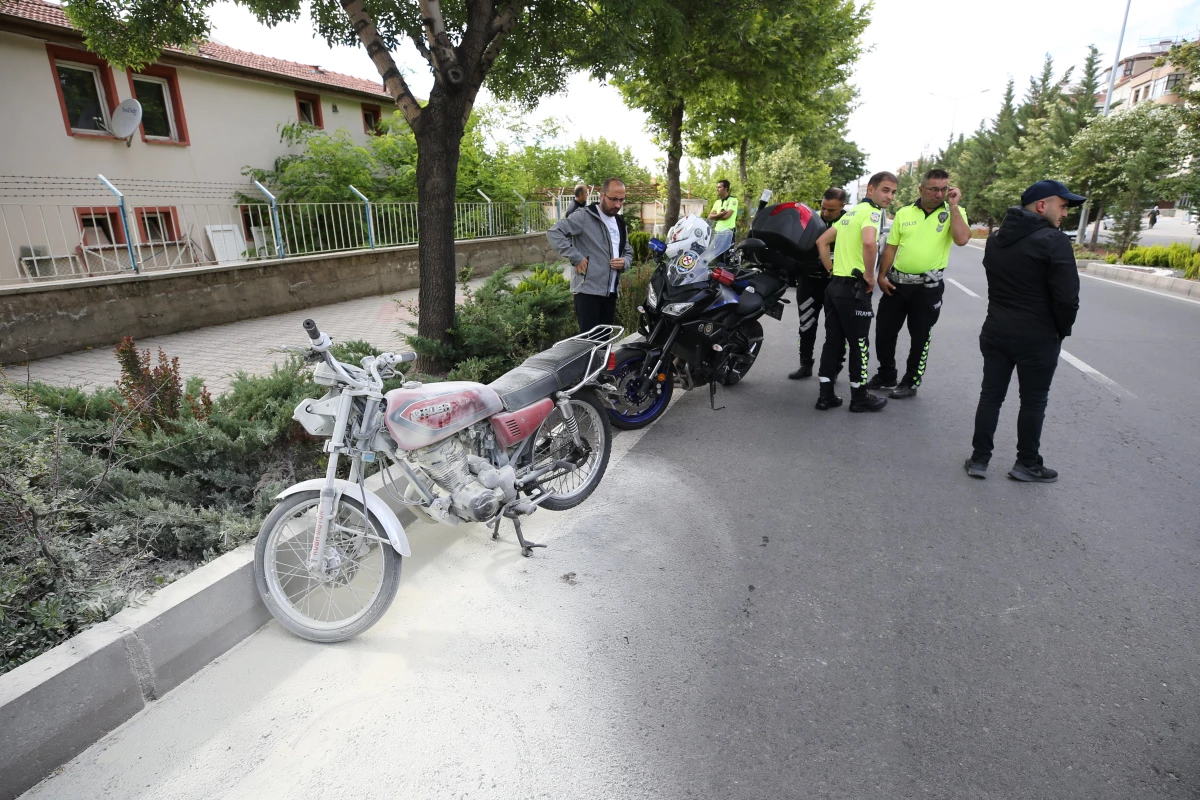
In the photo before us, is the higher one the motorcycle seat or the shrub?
the shrub

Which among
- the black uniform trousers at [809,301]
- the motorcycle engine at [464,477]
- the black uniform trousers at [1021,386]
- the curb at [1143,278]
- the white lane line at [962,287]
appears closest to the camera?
the motorcycle engine at [464,477]

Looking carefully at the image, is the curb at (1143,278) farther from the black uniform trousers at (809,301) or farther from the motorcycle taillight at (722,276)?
the motorcycle taillight at (722,276)

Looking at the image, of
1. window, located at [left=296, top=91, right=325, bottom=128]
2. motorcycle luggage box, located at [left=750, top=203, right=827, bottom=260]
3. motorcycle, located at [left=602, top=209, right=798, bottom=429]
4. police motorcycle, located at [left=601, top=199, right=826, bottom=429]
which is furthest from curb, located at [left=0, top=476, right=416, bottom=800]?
window, located at [left=296, top=91, right=325, bottom=128]

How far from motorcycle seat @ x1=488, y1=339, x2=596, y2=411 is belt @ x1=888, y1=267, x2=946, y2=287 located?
345 cm

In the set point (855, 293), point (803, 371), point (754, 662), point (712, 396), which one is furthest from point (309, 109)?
point (754, 662)

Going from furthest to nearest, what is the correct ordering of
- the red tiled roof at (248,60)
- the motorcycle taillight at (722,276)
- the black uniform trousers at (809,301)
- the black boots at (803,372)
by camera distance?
the red tiled roof at (248,60), the black boots at (803,372), the black uniform trousers at (809,301), the motorcycle taillight at (722,276)

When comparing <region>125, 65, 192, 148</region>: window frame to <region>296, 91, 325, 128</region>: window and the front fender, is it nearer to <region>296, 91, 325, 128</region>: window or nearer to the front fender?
<region>296, 91, 325, 128</region>: window

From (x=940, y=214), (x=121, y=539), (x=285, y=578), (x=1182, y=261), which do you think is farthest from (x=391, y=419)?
(x=1182, y=261)

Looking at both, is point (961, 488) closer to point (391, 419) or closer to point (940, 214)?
point (940, 214)

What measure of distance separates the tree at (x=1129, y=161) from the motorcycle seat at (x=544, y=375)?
20.6 metres

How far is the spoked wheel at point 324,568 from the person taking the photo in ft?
9.46

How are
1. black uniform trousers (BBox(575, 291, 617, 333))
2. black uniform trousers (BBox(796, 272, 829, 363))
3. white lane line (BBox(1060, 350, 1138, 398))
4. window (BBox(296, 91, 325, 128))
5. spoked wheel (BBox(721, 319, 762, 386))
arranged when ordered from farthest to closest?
window (BBox(296, 91, 325, 128)), black uniform trousers (BBox(796, 272, 829, 363)), white lane line (BBox(1060, 350, 1138, 398)), black uniform trousers (BBox(575, 291, 617, 333)), spoked wheel (BBox(721, 319, 762, 386))

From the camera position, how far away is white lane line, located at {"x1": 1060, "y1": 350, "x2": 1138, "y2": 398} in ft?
20.9

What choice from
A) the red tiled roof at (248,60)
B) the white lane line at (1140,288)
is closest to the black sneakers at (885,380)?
the white lane line at (1140,288)
